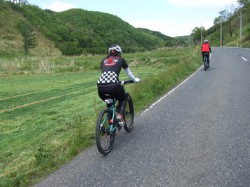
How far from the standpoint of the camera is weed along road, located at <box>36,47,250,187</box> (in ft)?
14.4

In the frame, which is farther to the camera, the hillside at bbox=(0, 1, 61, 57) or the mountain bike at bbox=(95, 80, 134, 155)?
the hillside at bbox=(0, 1, 61, 57)

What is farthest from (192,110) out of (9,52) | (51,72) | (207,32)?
(207,32)

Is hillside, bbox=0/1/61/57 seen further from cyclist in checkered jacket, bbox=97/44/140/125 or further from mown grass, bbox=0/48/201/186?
cyclist in checkered jacket, bbox=97/44/140/125

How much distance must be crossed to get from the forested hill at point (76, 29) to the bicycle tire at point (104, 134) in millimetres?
63589

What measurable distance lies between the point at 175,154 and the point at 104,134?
1406 millimetres

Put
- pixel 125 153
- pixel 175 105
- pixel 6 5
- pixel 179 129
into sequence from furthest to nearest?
pixel 6 5, pixel 175 105, pixel 179 129, pixel 125 153

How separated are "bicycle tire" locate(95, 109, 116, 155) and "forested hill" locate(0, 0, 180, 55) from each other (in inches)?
2503

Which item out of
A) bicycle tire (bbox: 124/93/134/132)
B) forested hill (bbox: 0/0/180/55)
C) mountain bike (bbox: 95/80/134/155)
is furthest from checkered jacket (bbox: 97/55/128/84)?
forested hill (bbox: 0/0/180/55)

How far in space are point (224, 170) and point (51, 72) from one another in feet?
86.1

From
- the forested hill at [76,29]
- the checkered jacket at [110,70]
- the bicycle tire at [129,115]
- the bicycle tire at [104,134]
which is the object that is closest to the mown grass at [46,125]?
the bicycle tire at [104,134]

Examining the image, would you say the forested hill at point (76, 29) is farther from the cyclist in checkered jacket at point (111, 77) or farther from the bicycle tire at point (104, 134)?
the bicycle tire at point (104, 134)

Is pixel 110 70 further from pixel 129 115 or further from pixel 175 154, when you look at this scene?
pixel 175 154

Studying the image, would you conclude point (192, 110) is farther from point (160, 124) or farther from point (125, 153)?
point (125, 153)

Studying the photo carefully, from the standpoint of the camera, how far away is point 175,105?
9586 millimetres
